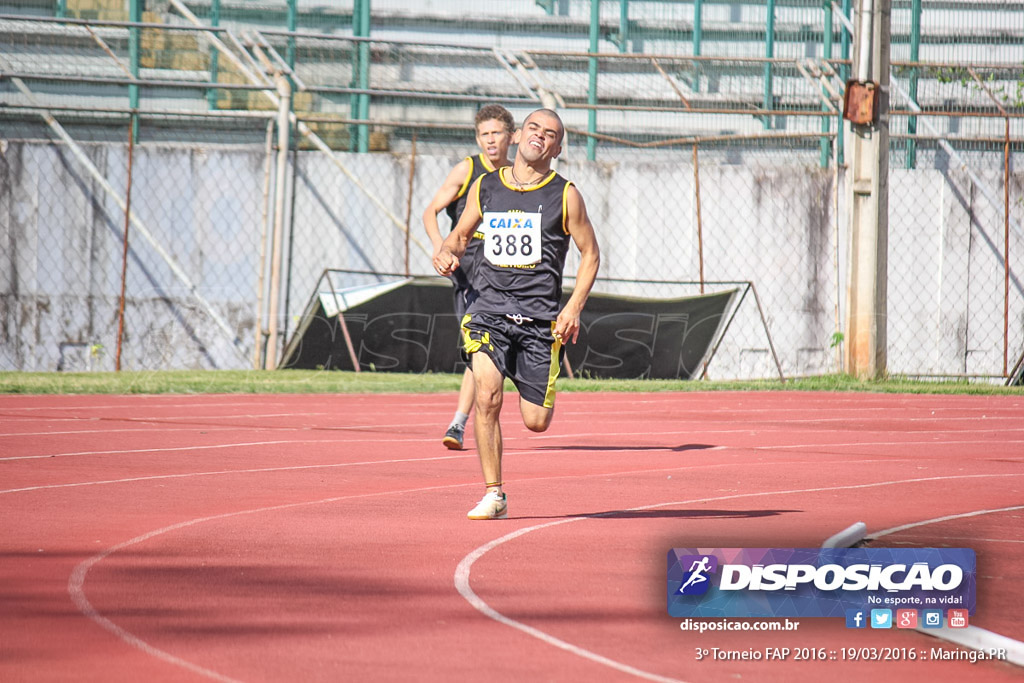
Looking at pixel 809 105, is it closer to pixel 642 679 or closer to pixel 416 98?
pixel 416 98

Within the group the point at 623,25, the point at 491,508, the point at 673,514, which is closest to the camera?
the point at 491,508

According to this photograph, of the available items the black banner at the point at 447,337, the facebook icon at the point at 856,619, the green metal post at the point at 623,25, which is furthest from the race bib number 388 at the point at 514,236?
the green metal post at the point at 623,25

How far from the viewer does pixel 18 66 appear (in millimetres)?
17938

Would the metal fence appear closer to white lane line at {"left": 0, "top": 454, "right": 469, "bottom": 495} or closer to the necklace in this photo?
white lane line at {"left": 0, "top": 454, "right": 469, "bottom": 495}

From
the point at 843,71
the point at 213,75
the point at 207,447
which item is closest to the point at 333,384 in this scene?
the point at 207,447

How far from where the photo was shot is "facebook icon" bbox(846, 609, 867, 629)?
418 cm

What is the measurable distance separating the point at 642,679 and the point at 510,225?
337cm

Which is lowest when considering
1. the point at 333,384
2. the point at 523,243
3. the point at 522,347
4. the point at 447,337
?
the point at 333,384

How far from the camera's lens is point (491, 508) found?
643 centimetres

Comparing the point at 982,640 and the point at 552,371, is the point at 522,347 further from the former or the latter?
the point at 982,640

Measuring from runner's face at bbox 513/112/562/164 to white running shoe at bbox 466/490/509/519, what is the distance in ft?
5.43

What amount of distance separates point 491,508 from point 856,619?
2523mm

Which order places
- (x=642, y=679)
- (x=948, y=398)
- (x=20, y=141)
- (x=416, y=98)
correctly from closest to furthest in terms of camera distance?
(x=642, y=679)
(x=948, y=398)
(x=20, y=141)
(x=416, y=98)

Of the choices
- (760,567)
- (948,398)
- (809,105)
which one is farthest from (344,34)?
(760,567)
